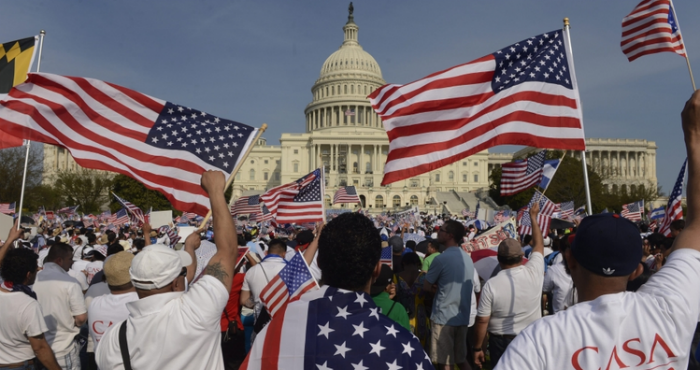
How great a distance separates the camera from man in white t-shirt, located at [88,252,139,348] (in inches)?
137

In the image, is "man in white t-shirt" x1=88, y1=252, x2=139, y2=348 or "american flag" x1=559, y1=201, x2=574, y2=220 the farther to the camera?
"american flag" x1=559, y1=201, x2=574, y2=220

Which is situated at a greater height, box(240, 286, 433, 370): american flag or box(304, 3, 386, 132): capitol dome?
box(304, 3, 386, 132): capitol dome

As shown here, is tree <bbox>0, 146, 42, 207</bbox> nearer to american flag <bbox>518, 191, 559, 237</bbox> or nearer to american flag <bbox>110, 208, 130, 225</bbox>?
american flag <bbox>110, 208, 130, 225</bbox>

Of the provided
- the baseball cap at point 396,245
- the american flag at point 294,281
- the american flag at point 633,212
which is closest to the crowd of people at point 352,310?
the american flag at point 294,281

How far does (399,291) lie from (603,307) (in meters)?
3.97

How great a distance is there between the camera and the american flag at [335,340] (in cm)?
196

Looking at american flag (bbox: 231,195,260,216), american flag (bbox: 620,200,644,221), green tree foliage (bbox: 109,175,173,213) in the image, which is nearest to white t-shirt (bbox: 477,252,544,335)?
american flag (bbox: 231,195,260,216)

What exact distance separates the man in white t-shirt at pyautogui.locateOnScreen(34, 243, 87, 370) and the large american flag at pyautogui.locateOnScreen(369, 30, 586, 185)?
294cm

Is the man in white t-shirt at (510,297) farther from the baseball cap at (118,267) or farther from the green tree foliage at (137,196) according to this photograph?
the green tree foliage at (137,196)

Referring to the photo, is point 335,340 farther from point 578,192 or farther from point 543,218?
point 578,192

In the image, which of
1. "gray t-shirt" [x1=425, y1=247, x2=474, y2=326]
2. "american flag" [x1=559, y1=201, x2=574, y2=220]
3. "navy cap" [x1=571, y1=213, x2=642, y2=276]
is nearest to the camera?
"navy cap" [x1=571, y1=213, x2=642, y2=276]

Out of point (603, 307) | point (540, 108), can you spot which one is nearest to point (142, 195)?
point (540, 108)

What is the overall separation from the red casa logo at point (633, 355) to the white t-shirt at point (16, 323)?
331 centimetres

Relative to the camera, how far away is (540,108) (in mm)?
5676
